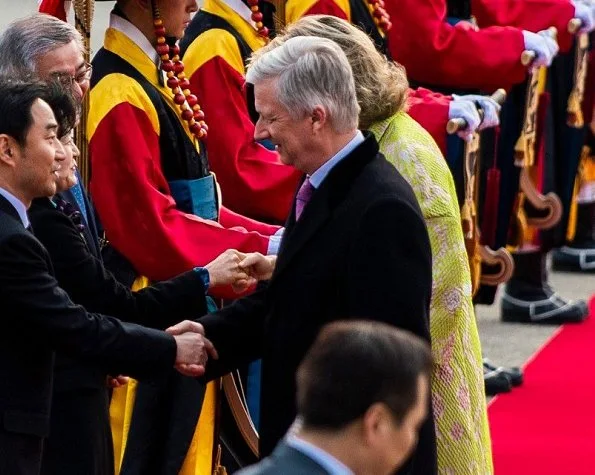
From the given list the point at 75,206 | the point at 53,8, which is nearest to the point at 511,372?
the point at 53,8

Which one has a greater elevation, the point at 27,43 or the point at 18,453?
the point at 27,43

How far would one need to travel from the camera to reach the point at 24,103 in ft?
10.8

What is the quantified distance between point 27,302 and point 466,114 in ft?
6.68

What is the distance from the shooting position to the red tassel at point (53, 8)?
417 cm

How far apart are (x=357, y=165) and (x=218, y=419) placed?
1412 mm

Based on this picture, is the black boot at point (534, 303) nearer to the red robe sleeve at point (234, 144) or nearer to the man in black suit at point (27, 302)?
the red robe sleeve at point (234, 144)

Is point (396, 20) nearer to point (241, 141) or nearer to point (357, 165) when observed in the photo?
point (241, 141)

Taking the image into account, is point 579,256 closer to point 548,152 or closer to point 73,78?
point 548,152

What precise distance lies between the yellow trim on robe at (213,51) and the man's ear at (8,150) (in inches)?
56.9

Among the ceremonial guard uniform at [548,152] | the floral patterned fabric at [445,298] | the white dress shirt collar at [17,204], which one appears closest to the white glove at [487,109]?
the ceremonial guard uniform at [548,152]

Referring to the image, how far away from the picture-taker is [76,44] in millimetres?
3738

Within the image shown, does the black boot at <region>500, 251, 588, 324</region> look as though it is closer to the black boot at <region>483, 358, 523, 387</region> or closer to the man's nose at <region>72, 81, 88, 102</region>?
the black boot at <region>483, 358, 523, 387</region>

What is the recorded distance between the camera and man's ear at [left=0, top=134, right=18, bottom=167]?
10.6 ft

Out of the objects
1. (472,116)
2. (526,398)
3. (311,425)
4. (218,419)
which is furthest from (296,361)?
(526,398)
